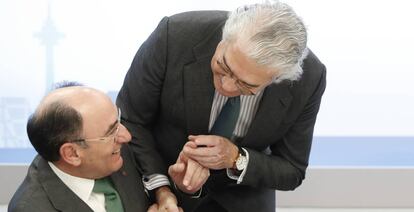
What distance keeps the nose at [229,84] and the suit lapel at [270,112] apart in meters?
0.27

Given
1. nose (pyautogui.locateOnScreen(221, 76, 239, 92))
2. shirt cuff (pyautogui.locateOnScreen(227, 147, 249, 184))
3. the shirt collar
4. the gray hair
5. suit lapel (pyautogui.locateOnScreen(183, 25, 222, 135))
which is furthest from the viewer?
shirt cuff (pyautogui.locateOnScreen(227, 147, 249, 184))

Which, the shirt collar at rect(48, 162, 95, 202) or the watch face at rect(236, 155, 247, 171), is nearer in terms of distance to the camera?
the shirt collar at rect(48, 162, 95, 202)

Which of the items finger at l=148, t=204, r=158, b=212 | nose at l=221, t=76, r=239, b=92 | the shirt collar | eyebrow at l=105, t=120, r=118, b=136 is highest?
nose at l=221, t=76, r=239, b=92

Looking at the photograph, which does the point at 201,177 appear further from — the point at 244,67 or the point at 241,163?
the point at 244,67

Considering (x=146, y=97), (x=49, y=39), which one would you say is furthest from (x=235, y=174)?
(x=49, y=39)

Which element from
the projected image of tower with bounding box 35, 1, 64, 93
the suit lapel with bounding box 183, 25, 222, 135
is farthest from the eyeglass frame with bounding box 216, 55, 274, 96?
the projected image of tower with bounding box 35, 1, 64, 93

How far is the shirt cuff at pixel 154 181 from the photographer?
1.98m

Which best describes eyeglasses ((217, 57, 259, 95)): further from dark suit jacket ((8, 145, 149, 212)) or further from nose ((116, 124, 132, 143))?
dark suit jacket ((8, 145, 149, 212))

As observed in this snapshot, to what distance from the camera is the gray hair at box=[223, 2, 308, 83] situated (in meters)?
1.54

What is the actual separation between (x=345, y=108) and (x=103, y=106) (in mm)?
1761

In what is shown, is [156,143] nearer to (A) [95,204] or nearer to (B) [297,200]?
(A) [95,204]

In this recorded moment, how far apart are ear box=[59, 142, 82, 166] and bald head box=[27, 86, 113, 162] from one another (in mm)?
14

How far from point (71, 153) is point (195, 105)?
1.51 ft

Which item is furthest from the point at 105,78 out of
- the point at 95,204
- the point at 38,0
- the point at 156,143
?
the point at 95,204
